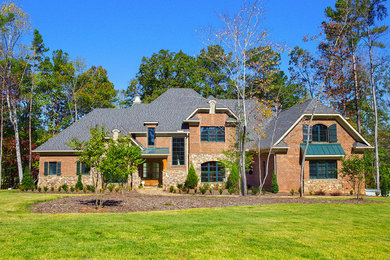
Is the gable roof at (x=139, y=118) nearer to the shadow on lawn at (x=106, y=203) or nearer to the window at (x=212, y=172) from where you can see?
the window at (x=212, y=172)

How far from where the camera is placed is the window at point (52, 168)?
2664cm

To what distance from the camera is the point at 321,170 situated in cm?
2395

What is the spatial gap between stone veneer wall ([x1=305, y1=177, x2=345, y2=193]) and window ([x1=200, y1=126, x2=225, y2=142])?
7.66 m

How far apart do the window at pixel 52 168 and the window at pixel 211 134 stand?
12342 mm

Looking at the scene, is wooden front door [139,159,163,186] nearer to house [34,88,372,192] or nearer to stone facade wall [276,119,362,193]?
house [34,88,372,192]

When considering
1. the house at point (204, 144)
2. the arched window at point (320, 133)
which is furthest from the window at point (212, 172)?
the arched window at point (320, 133)

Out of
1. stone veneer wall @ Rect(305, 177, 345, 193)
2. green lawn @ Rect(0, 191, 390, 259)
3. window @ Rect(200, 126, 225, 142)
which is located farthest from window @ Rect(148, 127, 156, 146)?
green lawn @ Rect(0, 191, 390, 259)

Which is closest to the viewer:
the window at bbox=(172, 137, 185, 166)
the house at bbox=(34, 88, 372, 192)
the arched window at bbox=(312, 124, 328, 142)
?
the house at bbox=(34, 88, 372, 192)

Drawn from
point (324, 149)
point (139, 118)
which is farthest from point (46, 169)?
point (324, 149)

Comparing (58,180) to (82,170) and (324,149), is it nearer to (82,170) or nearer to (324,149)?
(82,170)

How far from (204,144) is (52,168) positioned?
13.1m

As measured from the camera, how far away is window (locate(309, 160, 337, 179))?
23859mm

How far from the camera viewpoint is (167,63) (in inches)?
1754

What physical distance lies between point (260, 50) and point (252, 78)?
2174 mm
